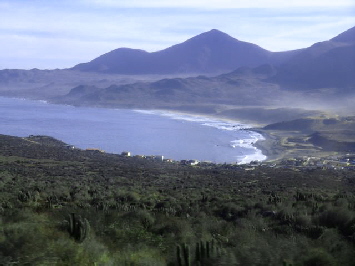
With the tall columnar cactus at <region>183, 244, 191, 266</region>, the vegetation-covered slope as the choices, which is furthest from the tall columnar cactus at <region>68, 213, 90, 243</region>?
the tall columnar cactus at <region>183, 244, 191, 266</region>

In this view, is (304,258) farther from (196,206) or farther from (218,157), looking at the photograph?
(218,157)

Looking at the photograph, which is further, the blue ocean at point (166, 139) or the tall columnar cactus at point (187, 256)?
the blue ocean at point (166, 139)

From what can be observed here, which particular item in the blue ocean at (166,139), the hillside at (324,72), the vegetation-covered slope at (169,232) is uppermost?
the hillside at (324,72)

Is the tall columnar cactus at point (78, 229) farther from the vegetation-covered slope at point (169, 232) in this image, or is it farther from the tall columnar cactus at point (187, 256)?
the tall columnar cactus at point (187, 256)

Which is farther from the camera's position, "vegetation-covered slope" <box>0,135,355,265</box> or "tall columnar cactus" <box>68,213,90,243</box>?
"tall columnar cactus" <box>68,213,90,243</box>

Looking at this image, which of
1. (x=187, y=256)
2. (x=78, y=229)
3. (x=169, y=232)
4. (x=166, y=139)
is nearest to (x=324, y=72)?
(x=166, y=139)

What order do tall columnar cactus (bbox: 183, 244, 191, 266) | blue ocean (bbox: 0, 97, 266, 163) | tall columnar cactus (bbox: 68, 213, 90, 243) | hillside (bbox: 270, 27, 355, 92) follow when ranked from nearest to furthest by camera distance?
1. tall columnar cactus (bbox: 183, 244, 191, 266)
2. tall columnar cactus (bbox: 68, 213, 90, 243)
3. blue ocean (bbox: 0, 97, 266, 163)
4. hillside (bbox: 270, 27, 355, 92)

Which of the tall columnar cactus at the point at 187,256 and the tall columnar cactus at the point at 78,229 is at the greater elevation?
the tall columnar cactus at the point at 187,256

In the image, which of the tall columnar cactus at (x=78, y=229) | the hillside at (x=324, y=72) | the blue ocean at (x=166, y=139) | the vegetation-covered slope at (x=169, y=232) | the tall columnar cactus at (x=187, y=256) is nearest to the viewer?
the tall columnar cactus at (x=187, y=256)

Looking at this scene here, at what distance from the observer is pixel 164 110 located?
136250 mm

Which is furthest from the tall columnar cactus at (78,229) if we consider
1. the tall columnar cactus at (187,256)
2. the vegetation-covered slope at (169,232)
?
the tall columnar cactus at (187,256)

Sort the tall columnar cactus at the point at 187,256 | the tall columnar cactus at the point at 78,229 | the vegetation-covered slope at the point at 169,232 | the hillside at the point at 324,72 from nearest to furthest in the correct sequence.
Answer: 1. the tall columnar cactus at the point at 187,256
2. the vegetation-covered slope at the point at 169,232
3. the tall columnar cactus at the point at 78,229
4. the hillside at the point at 324,72

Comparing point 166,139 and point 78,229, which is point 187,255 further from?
point 166,139

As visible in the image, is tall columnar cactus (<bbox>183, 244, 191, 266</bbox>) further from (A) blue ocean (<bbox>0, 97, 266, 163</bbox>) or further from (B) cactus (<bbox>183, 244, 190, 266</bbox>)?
(A) blue ocean (<bbox>0, 97, 266, 163</bbox>)
